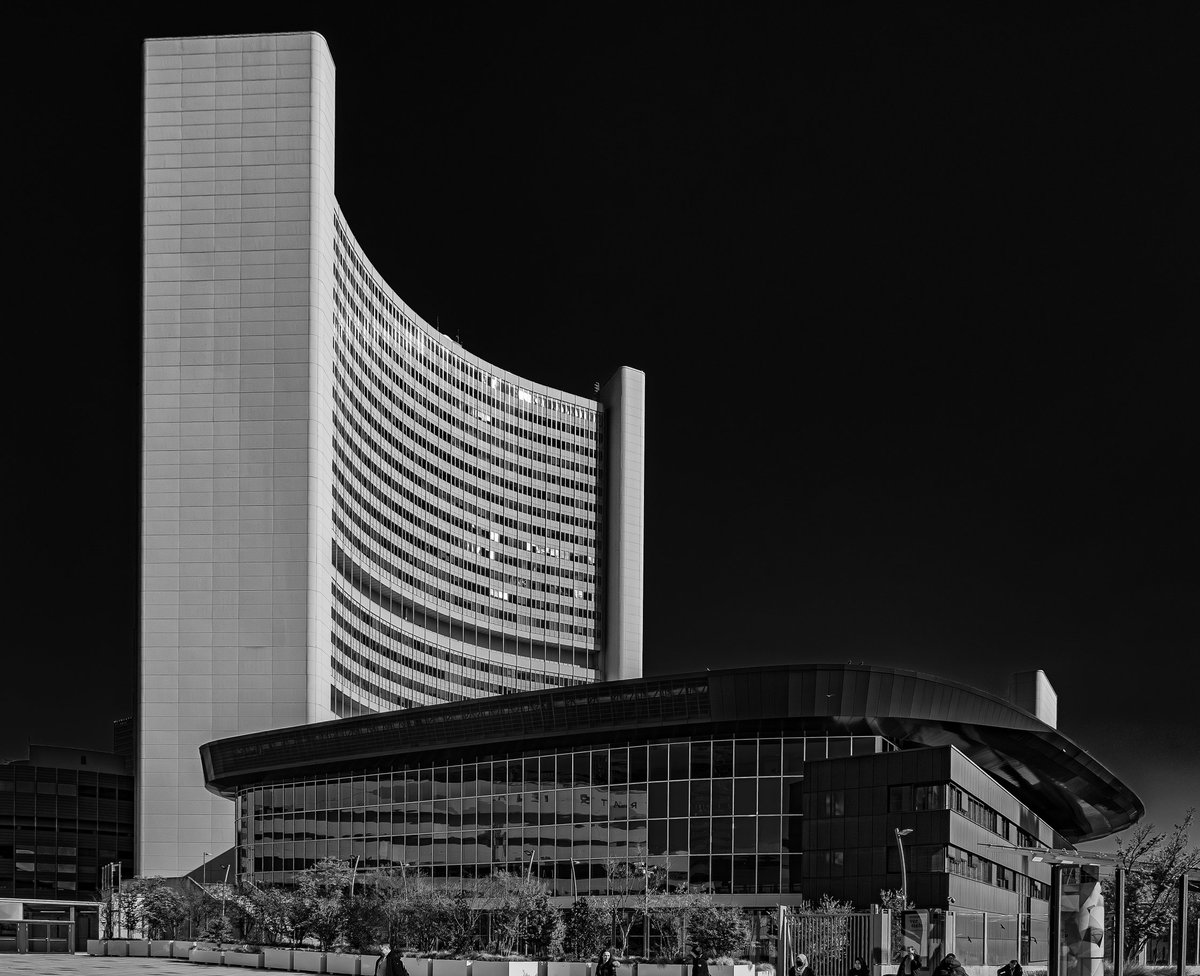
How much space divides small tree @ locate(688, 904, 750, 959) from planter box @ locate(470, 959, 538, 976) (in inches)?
230

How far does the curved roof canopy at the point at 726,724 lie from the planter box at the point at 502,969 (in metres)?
23.5

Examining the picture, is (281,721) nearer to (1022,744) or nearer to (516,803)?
(516,803)

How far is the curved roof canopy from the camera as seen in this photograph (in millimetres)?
70375

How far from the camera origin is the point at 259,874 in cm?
9519

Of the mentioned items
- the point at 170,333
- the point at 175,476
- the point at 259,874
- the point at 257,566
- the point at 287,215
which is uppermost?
the point at 287,215

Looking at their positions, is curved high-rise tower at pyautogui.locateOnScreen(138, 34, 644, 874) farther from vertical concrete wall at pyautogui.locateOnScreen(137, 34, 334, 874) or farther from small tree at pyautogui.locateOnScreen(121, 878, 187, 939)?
small tree at pyautogui.locateOnScreen(121, 878, 187, 939)

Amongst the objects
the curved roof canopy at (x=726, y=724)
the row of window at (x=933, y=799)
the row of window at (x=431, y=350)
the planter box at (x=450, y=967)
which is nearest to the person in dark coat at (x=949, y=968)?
the planter box at (x=450, y=967)

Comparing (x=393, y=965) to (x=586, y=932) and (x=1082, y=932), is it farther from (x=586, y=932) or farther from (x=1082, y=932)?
(x=586, y=932)

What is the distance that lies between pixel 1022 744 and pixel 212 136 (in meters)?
88.4

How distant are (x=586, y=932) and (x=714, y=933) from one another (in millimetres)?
8314

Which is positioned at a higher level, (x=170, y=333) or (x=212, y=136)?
(x=212, y=136)

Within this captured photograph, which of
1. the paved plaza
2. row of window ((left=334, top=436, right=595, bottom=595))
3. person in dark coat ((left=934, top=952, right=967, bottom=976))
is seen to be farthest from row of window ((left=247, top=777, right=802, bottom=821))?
row of window ((left=334, top=436, right=595, bottom=595))

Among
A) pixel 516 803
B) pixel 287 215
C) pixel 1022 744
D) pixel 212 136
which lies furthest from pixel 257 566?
pixel 1022 744

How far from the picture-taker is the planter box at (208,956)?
63.6m
